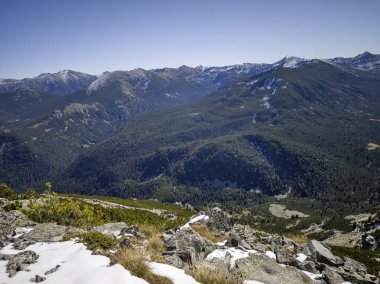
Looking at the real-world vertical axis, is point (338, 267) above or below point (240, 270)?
below

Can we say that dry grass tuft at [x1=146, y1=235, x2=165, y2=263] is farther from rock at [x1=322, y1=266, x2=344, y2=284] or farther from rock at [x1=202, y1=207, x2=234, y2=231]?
rock at [x1=202, y1=207, x2=234, y2=231]

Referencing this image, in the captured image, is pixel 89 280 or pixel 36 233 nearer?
pixel 89 280

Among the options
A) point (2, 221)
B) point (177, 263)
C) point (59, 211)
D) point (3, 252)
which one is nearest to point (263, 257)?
point (177, 263)

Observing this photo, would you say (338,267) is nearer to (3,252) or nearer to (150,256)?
(150,256)

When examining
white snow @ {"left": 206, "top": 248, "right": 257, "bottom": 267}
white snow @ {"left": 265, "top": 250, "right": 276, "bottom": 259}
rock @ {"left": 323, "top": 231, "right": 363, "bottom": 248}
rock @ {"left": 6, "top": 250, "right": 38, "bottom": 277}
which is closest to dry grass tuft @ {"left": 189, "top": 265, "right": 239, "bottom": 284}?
white snow @ {"left": 206, "top": 248, "right": 257, "bottom": 267}

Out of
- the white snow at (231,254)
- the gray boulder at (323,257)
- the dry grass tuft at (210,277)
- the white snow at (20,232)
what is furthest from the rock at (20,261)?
the gray boulder at (323,257)

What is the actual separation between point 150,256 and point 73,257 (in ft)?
11.4

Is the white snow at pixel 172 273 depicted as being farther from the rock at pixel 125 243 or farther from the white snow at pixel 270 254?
the white snow at pixel 270 254

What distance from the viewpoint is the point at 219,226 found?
29922 millimetres

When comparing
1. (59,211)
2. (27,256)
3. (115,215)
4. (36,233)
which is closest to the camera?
(27,256)

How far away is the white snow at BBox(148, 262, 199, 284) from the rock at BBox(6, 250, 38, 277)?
19.7 ft

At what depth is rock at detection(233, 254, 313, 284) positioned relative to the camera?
14.1 m

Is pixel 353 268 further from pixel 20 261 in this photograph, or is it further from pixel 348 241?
pixel 348 241

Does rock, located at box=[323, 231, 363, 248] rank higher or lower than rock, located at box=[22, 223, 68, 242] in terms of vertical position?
lower
